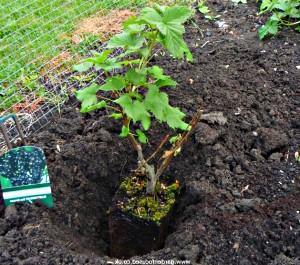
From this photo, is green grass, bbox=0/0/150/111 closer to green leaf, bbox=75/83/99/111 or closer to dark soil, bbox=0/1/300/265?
dark soil, bbox=0/1/300/265

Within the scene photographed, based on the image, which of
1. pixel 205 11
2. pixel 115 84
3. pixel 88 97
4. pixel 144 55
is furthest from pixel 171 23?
pixel 205 11

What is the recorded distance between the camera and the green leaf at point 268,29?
363 cm

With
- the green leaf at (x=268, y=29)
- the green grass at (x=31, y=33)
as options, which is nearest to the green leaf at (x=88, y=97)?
the green grass at (x=31, y=33)

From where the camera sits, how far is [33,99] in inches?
130

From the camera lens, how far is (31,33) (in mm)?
3781

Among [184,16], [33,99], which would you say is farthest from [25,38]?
[184,16]

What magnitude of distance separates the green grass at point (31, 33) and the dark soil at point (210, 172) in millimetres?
446

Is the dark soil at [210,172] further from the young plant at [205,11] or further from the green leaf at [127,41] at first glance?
the green leaf at [127,41]

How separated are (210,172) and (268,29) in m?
1.53

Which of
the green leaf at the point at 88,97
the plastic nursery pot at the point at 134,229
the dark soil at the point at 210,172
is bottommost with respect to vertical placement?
the plastic nursery pot at the point at 134,229

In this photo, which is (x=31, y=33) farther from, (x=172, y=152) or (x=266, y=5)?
(x=172, y=152)

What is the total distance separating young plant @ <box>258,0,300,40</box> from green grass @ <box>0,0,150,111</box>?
3.38 ft

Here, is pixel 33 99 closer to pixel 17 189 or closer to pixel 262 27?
pixel 17 189

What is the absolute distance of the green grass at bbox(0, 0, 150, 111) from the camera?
3.42 metres
